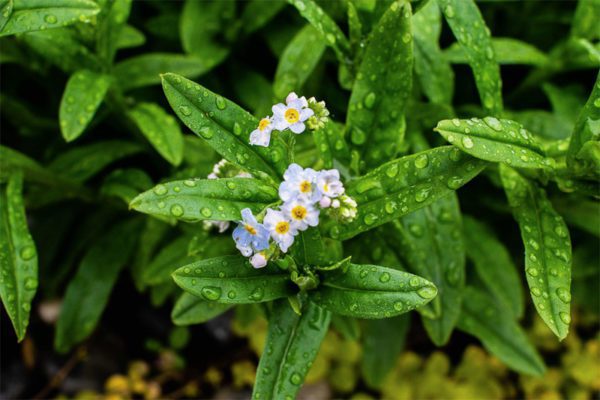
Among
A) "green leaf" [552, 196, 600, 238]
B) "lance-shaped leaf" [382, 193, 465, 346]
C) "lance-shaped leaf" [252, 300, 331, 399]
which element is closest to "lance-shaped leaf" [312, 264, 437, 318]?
"lance-shaped leaf" [252, 300, 331, 399]

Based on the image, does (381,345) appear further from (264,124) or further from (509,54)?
(264,124)

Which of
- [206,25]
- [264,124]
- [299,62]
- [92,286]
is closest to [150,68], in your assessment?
[206,25]

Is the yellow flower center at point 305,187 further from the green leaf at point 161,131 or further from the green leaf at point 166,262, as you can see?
the green leaf at point 166,262

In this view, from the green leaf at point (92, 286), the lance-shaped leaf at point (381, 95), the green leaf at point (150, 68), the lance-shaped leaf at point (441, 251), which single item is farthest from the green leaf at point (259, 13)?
the lance-shaped leaf at point (441, 251)

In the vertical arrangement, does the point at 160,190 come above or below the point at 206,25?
above

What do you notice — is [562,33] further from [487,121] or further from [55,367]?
[55,367]

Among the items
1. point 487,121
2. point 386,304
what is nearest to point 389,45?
point 487,121

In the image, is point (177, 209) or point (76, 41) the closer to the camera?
point (177, 209)
